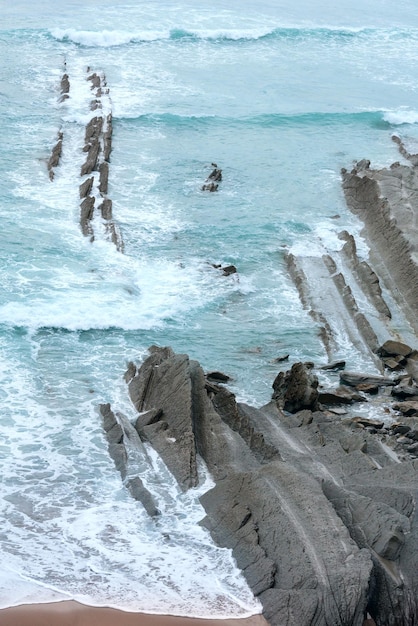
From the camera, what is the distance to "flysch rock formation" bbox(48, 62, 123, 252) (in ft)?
88.4

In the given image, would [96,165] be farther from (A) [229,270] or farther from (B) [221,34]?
(B) [221,34]

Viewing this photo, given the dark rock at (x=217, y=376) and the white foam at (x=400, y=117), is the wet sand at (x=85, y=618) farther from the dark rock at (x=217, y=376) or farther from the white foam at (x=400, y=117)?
the white foam at (x=400, y=117)

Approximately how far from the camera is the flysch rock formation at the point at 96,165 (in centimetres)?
2695

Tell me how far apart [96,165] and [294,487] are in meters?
20.3

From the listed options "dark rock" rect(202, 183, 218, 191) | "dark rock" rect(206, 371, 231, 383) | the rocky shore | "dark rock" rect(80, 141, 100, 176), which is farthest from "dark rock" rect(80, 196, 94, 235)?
"dark rock" rect(206, 371, 231, 383)

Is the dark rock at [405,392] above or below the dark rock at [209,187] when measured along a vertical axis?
above

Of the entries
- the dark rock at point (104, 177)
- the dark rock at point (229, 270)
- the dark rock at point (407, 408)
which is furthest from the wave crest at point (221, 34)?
the dark rock at point (407, 408)

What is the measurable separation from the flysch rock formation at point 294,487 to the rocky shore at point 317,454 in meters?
0.02

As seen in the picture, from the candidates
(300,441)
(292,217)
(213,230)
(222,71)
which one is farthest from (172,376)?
(222,71)

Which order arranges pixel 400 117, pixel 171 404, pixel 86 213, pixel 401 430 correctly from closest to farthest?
1. pixel 171 404
2. pixel 401 430
3. pixel 86 213
4. pixel 400 117

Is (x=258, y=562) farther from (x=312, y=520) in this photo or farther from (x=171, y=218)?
(x=171, y=218)

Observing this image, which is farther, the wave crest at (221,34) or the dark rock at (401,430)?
the wave crest at (221,34)

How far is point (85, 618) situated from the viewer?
11750 mm

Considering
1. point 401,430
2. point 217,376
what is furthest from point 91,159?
point 401,430
